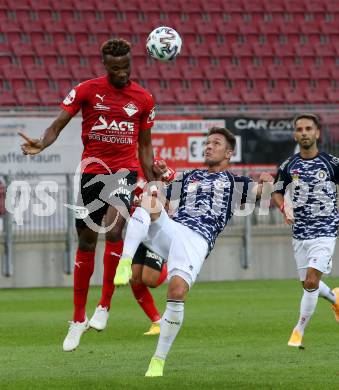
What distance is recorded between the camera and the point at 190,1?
26328mm

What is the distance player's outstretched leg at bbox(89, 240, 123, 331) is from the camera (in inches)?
367

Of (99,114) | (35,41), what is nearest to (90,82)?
(99,114)

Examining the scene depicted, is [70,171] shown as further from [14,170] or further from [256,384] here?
[256,384]

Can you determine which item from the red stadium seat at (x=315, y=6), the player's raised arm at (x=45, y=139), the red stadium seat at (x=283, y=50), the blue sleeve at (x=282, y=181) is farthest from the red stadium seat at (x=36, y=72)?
the player's raised arm at (x=45, y=139)

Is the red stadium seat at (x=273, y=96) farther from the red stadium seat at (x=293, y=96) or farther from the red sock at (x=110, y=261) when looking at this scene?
the red sock at (x=110, y=261)

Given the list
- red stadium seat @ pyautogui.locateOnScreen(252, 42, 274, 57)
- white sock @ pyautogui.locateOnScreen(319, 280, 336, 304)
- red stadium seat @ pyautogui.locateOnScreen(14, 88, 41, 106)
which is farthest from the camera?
red stadium seat @ pyautogui.locateOnScreen(252, 42, 274, 57)

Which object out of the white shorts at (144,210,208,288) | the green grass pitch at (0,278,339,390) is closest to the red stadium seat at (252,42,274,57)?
the green grass pitch at (0,278,339,390)

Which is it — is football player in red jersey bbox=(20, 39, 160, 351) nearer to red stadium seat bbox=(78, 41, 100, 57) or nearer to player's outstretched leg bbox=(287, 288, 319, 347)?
player's outstretched leg bbox=(287, 288, 319, 347)

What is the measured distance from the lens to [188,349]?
9930mm

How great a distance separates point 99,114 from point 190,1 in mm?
17512

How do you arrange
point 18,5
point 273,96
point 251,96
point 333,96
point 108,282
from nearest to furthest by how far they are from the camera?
1. point 108,282
2. point 18,5
3. point 251,96
4. point 273,96
5. point 333,96

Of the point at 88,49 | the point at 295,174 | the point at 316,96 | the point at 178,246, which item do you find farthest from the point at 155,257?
the point at 316,96

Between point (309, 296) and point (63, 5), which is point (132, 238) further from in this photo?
point (63, 5)

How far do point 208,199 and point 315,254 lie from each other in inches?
79.7
